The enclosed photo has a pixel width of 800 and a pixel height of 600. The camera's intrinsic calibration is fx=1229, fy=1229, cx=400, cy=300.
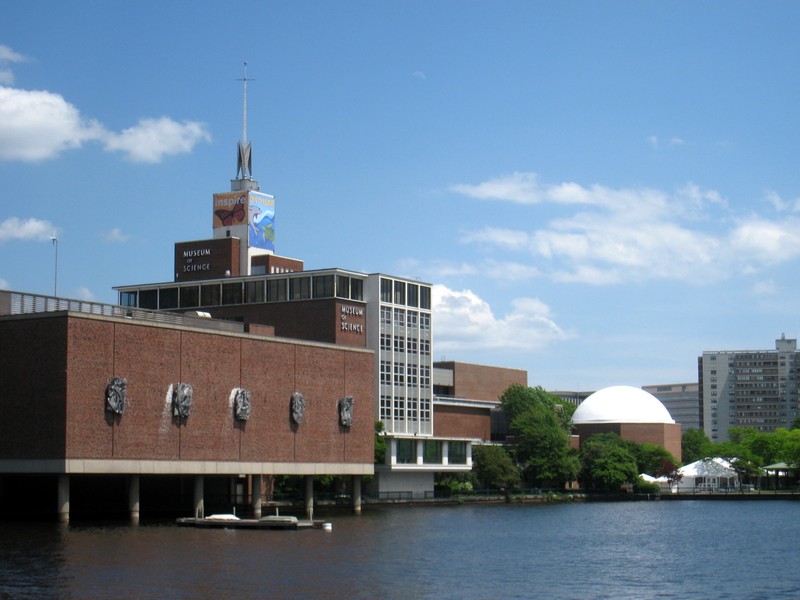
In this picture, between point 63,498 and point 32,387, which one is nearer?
point 32,387

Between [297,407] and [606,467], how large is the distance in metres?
74.3

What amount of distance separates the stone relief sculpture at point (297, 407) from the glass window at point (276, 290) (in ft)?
117

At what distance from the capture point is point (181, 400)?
90875 mm

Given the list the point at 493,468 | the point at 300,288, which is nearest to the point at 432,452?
the point at 493,468

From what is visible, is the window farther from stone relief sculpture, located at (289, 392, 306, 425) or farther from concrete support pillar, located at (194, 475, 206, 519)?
concrete support pillar, located at (194, 475, 206, 519)

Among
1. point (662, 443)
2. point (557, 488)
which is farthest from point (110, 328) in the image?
point (662, 443)

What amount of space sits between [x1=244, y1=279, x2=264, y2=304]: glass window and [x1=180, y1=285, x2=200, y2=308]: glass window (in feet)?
21.3

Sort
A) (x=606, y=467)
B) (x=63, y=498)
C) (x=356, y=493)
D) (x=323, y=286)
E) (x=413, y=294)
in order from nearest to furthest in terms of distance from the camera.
Answer: 1. (x=63, y=498)
2. (x=356, y=493)
3. (x=323, y=286)
4. (x=413, y=294)
5. (x=606, y=467)

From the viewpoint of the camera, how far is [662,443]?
7628 inches

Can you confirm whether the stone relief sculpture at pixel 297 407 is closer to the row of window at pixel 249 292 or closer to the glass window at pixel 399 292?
the row of window at pixel 249 292

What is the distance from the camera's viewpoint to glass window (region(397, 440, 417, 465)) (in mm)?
137137

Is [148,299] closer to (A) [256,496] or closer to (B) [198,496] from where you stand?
(A) [256,496]

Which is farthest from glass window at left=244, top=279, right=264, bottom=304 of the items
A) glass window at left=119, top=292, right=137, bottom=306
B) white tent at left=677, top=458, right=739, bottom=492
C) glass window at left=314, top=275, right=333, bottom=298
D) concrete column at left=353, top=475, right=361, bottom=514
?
white tent at left=677, top=458, right=739, bottom=492

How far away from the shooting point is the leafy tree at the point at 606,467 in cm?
16575
